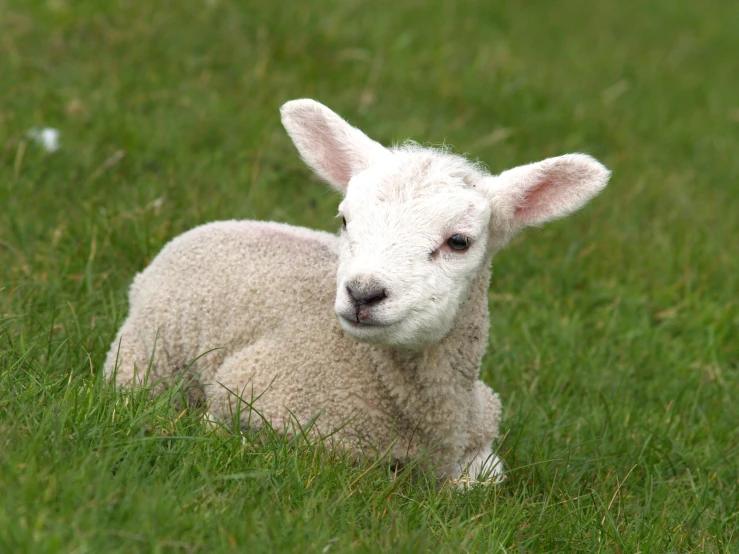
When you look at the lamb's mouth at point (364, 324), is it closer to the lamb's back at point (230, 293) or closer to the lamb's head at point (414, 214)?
the lamb's head at point (414, 214)

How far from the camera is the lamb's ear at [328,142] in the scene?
4.23 metres

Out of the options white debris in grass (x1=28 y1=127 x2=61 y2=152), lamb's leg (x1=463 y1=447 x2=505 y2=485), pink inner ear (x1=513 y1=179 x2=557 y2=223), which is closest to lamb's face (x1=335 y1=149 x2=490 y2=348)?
pink inner ear (x1=513 y1=179 x2=557 y2=223)

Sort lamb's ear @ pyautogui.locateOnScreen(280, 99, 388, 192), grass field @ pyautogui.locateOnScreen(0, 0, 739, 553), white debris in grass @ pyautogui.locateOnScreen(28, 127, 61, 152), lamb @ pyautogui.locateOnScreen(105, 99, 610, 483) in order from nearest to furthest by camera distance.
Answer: grass field @ pyautogui.locateOnScreen(0, 0, 739, 553) → lamb @ pyautogui.locateOnScreen(105, 99, 610, 483) → lamb's ear @ pyautogui.locateOnScreen(280, 99, 388, 192) → white debris in grass @ pyautogui.locateOnScreen(28, 127, 61, 152)

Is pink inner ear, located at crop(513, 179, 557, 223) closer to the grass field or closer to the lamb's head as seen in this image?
the lamb's head

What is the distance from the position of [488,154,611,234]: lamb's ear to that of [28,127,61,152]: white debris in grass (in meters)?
3.20

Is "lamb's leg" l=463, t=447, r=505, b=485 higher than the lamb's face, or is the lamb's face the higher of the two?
the lamb's face

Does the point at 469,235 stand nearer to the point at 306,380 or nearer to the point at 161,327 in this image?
the point at 306,380

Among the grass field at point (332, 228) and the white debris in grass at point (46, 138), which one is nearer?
the grass field at point (332, 228)

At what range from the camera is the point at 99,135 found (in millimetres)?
6504

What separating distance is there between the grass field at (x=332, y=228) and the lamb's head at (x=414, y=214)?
59 cm

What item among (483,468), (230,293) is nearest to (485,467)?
(483,468)

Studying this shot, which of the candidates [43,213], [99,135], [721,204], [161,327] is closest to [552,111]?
[721,204]

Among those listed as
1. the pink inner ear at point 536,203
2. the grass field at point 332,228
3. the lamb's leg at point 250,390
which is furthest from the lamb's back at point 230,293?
the pink inner ear at point 536,203

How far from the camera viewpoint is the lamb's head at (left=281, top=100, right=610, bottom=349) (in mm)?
3529
